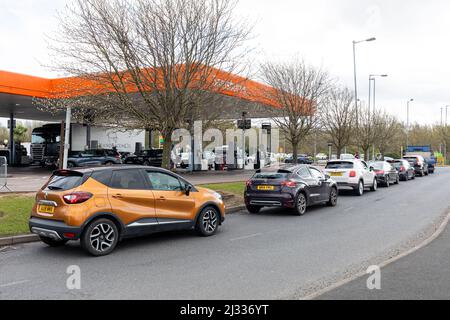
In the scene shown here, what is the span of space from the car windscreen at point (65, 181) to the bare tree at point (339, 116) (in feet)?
70.4

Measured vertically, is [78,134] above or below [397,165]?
above

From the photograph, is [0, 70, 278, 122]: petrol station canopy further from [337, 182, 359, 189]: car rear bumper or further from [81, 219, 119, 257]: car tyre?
[81, 219, 119, 257]: car tyre

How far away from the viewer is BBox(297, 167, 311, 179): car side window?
12.1 meters

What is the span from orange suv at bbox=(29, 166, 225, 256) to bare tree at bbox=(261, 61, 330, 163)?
44.9 feet

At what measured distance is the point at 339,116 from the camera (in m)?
27.1

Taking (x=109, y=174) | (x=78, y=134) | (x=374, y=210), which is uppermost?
(x=78, y=134)

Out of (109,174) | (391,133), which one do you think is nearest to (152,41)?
Answer: (109,174)

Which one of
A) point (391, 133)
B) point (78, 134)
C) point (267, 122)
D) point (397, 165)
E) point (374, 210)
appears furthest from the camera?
point (391, 133)

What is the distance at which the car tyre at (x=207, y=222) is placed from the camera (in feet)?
28.0

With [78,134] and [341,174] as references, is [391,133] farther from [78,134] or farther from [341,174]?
[78,134]
